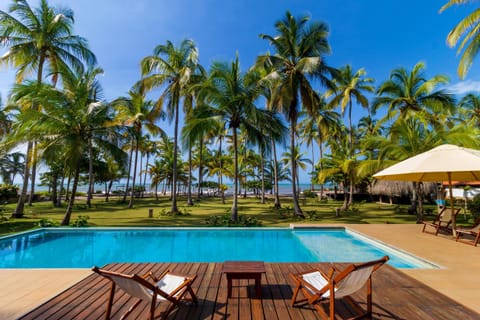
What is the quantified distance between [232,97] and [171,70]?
5.92 m

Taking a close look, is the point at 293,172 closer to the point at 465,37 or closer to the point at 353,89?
the point at 465,37

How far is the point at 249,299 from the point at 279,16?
13884 millimetres

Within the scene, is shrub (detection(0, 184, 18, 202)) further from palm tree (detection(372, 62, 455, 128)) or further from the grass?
palm tree (detection(372, 62, 455, 128))

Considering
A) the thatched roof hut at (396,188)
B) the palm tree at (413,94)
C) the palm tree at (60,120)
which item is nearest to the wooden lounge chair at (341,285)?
the palm tree at (60,120)

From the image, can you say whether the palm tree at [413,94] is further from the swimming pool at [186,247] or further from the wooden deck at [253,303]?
the wooden deck at [253,303]

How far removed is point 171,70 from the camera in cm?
1403

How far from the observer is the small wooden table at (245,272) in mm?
3078

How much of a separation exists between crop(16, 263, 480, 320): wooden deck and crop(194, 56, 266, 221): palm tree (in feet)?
22.7

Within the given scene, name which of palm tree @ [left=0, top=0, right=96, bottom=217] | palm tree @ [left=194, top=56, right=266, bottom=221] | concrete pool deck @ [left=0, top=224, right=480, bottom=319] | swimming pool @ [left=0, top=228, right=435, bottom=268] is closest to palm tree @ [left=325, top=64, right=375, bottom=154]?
palm tree @ [left=194, top=56, right=266, bottom=221]

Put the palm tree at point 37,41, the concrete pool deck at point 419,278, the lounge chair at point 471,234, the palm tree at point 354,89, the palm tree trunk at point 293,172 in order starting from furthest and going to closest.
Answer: the palm tree at point 354,89 < the palm tree trunk at point 293,172 < the palm tree at point 37,41 < the lounge chair at point 471,234 < the concrete pool deck at point 419,278

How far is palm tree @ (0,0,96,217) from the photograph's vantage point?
37.7ft

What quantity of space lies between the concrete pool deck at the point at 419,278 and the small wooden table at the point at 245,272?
106 inches

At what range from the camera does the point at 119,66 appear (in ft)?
35.8

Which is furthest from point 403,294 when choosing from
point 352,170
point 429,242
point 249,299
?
point 352,170
